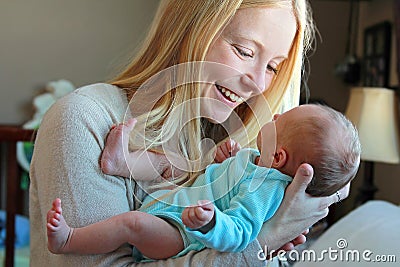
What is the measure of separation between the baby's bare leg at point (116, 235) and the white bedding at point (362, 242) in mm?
684

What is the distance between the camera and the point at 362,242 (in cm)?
160

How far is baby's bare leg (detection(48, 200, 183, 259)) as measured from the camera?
0.94 meters

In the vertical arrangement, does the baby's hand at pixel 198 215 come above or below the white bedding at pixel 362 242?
above

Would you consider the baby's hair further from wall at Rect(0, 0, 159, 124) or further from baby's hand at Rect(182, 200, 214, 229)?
wall at Rect(0, 0, 159, 124)

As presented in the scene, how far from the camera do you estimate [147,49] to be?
3.75 ft

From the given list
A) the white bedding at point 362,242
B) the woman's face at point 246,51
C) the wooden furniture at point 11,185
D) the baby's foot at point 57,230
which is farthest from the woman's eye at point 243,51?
the wooden furniture at point 11,185

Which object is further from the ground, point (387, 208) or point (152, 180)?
point (152, 180)

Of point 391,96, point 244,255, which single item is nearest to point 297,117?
point 244,255

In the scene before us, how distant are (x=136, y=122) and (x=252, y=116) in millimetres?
261

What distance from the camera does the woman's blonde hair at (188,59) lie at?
1.03 metres

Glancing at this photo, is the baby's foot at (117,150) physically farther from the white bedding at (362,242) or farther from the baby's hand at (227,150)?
the white bedding at (362,242)

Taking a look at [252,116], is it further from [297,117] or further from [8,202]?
[8,202]

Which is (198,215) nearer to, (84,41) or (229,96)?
(229,96)

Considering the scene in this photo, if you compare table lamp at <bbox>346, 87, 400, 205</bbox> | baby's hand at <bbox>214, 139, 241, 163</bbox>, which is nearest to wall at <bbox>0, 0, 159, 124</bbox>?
table lamp at <bbox>346, 87, 400, 205</bbox>
